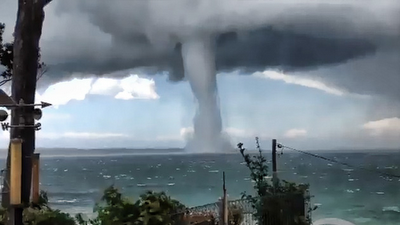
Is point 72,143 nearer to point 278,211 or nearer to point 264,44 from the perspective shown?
point 264,44

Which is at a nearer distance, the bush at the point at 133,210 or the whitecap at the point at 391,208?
the bush at the point at 133,210

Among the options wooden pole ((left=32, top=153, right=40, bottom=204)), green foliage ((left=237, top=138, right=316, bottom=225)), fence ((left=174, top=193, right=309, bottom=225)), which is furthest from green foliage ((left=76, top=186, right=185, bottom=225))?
wooden pole ((left=32, top=153, right=40, bottom=204))

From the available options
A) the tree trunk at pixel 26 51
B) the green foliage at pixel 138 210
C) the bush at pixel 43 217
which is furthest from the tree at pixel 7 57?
the green foliage at pixel 138 210

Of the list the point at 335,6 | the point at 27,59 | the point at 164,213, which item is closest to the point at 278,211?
the point at 164,213

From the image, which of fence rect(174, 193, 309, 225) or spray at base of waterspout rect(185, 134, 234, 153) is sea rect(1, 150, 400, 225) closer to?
spray at base of waterspout rect(185, 134, 234, 153)

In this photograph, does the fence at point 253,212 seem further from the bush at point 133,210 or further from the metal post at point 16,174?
the metal post at point 16,174

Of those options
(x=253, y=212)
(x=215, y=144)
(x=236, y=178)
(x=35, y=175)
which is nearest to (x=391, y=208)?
(x=236, y=178)
